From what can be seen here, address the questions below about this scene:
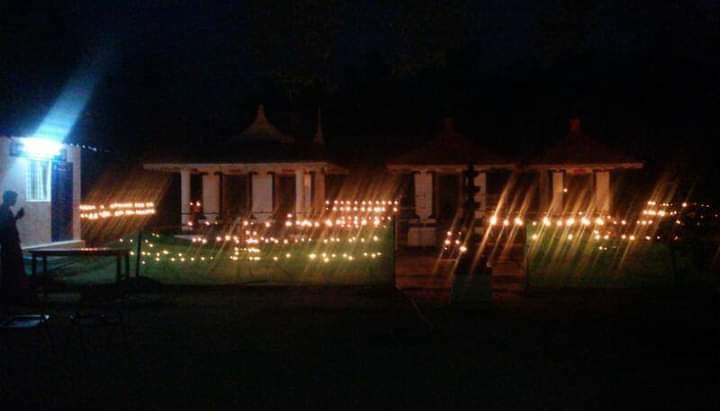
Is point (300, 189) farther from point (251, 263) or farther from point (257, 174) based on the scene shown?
point (251, 263)

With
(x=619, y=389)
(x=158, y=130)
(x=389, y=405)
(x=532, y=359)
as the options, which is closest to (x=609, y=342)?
(x=532, y=359)

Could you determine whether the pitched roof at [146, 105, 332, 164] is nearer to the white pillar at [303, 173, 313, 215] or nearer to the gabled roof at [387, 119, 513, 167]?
the white pillar at [303, 173, 313, 215]

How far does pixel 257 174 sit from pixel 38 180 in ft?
24.6

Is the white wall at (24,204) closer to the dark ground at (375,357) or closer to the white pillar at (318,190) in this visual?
the dark ground at (375,357)

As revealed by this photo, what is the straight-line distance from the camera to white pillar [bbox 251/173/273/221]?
27.5 meters

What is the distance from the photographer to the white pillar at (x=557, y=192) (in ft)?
86.7

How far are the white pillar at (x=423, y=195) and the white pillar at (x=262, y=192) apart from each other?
182 inches

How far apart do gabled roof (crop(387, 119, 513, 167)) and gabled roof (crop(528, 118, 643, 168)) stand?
1.47m

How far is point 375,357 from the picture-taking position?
10.1 metres

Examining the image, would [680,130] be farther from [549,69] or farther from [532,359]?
[549,69]

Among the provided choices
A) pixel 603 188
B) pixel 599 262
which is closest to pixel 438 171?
pixel 603 188

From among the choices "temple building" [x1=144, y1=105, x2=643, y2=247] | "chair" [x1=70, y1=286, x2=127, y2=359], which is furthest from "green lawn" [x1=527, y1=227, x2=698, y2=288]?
"chair" [x1=70, y1=286, x2=127, y2=359]

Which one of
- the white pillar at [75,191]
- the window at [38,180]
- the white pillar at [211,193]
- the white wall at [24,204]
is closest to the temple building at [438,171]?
the white pillar at [211,193]

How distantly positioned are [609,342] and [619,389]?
269 centimetres
